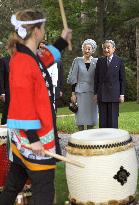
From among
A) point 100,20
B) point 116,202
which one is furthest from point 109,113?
point 100,20

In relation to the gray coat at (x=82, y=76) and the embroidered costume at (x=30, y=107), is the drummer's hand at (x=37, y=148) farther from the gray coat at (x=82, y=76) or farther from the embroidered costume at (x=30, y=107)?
the gray coat at (x=82, y=76)

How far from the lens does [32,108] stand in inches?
144

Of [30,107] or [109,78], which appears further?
[109,78]

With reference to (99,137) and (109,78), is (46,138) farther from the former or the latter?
(109,78)

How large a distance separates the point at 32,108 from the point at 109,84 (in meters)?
4.06

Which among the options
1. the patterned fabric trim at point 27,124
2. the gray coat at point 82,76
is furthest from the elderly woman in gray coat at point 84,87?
the patterned fabric trim at point 27,124

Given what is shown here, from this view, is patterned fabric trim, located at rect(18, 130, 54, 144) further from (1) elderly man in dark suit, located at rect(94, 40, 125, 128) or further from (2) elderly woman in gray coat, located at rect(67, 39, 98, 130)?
(2) elderly woman in gray coat, located at rect(67, 39, 98, 130)

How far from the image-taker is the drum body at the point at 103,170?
Result: 4.46m

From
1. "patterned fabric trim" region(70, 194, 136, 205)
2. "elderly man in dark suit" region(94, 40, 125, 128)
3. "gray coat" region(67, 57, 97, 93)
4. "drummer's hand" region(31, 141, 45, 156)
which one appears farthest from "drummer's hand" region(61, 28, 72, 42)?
"gray coat" region(67, 57, 97, 93)

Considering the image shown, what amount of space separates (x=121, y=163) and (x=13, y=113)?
4.03 feet

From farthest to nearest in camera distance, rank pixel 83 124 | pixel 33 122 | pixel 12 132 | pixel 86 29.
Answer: pixel 86 29
pixel 83 124
pixel 12 132
pixel 33 122

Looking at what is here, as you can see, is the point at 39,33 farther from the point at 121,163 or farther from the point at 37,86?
the point at 121,163

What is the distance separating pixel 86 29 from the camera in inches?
942

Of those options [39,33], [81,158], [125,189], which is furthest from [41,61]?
[125,189]
